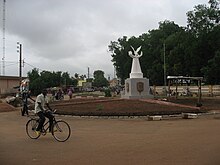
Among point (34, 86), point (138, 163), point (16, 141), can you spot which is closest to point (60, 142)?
point (16, 141)

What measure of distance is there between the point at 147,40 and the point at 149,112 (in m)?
53.2

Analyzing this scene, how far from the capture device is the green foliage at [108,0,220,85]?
52406 mm

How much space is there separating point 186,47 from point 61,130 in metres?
47.6

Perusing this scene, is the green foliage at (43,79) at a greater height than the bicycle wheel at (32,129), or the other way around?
the green foliage at (43,79)

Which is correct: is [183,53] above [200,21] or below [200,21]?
below

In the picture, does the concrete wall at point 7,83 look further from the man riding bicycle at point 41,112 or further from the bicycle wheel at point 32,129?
the man riding bicycle at point 41,112

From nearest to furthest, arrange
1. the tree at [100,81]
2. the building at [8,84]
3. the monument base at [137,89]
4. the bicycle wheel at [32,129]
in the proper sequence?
the bicycle wheel at [32,129], the monument base at [137,89], the building at [8,84], the tree at [100,81]

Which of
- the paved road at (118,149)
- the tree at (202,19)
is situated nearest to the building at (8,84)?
the tree at (202,19)

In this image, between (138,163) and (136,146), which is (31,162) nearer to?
(138,163)

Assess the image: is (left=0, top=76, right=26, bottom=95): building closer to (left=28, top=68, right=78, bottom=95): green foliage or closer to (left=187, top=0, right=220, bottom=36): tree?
(left=28, top=68, right=78, bottom=95): green foliage

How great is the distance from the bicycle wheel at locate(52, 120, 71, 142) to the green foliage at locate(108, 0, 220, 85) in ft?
134

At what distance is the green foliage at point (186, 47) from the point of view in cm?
5241

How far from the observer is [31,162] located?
310 inches

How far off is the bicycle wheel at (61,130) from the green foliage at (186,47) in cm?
4082
